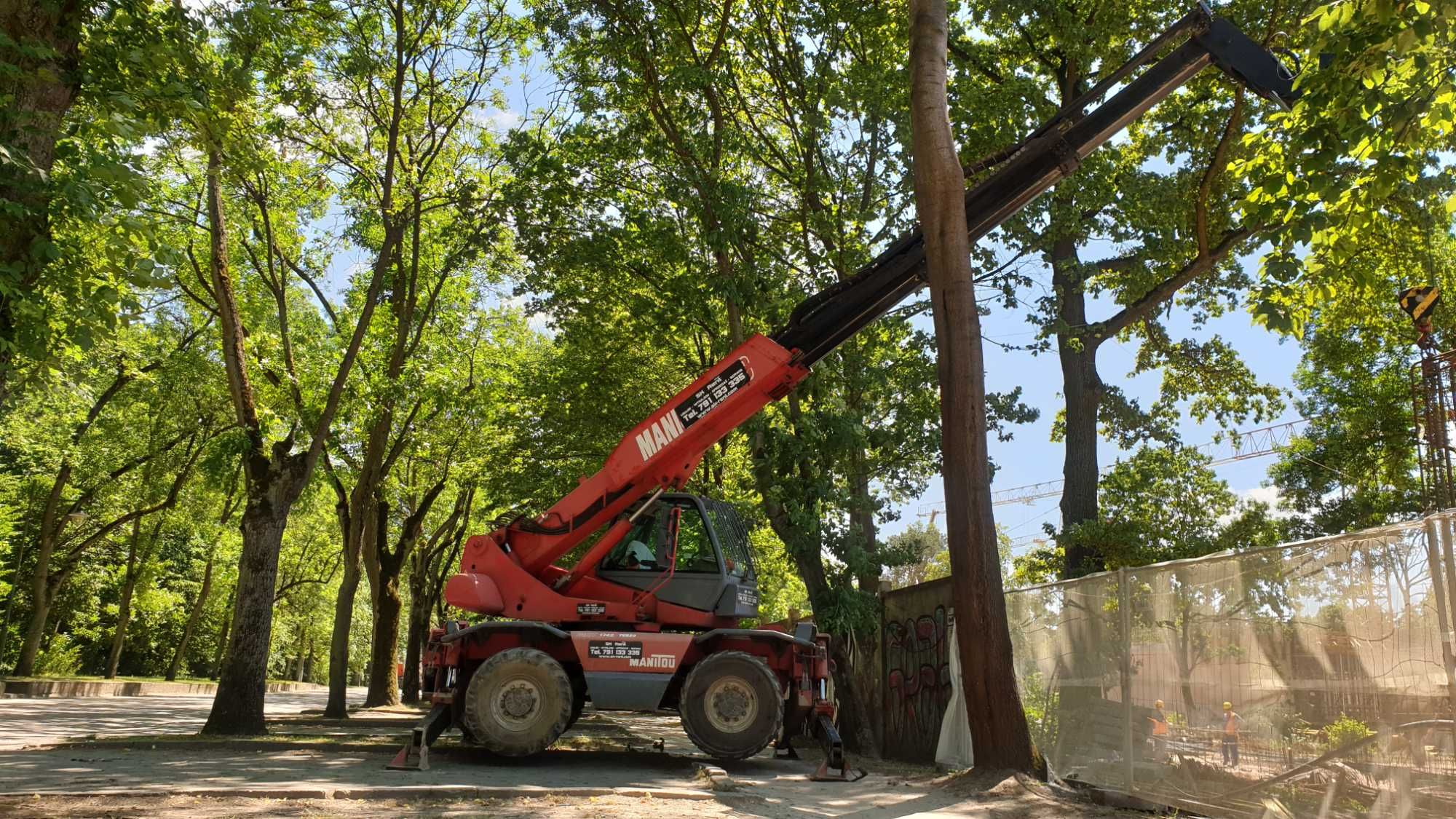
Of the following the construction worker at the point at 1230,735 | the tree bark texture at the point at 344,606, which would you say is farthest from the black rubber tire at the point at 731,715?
the tree bark texture at the point at 344,606

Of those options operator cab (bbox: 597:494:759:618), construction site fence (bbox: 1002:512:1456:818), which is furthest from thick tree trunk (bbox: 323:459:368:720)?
construction site fence (bbox: 1002:512:1456:818)

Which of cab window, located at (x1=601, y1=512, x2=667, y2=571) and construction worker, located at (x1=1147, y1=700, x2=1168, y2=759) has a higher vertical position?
cab window, located at (x1=601, y1=512, x2=667, y2=571)

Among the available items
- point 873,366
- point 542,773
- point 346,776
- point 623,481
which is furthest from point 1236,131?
point 346,776

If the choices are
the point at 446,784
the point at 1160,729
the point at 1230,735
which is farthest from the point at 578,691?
the point at 1230,735

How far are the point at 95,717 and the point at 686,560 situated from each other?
15.3 m

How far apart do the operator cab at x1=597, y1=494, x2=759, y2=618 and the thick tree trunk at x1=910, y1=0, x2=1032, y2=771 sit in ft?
8.47

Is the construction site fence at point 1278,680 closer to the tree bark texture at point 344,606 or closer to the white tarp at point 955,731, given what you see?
the white tarp at point 955,731

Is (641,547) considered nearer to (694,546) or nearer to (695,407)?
(694,546)

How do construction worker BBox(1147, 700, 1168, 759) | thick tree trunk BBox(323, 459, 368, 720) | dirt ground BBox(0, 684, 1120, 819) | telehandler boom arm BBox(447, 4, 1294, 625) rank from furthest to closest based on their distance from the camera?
thick tree trunk BBox(323, 459, 368, 720)
telehandler boom arm BBox(447, 4, 1294, 625)
construction worker BBox(1147, 700, 1168, 759)
dirt ground BBox(0, 684, 1120, 819)

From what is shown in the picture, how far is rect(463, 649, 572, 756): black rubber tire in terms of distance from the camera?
10727mm

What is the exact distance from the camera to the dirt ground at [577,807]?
266 inches

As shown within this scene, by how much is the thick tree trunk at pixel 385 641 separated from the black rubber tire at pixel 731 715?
649 inches

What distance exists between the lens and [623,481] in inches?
470

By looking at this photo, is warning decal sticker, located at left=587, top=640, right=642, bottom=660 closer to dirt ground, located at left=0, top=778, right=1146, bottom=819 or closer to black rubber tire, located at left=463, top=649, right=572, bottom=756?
black rubber tire, located at left=463, top=649, right=572, bottom=756
